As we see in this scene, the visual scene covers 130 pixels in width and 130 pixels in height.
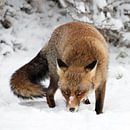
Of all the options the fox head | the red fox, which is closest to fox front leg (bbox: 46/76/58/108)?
the red fox

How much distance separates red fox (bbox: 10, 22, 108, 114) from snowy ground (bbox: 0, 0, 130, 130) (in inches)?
9.3

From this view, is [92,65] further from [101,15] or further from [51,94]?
[101,15]

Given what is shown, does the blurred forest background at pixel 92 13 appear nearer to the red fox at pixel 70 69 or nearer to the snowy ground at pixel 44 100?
the snowy ground at pixel 44 100

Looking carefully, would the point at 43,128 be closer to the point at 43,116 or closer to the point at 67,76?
the point at 43,116

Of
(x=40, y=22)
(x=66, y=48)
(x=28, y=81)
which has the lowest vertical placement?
(x=40, y=22)

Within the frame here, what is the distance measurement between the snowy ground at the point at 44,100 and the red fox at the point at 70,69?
0.77 ft

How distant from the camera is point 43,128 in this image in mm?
5617

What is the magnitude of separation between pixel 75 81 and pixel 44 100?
71.4 inches

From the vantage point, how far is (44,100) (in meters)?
7.90

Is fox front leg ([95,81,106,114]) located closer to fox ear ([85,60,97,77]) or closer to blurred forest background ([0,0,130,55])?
fox ear ([85,60,97,77])

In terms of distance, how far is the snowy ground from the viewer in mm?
5814

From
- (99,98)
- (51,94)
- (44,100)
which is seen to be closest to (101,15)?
(44,100)

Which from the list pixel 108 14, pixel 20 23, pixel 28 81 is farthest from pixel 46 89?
pixel 20 23

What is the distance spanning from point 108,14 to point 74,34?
2.31m
